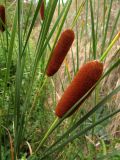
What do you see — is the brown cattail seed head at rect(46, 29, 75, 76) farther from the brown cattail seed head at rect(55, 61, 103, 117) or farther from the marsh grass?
the brown cattail seed head at rect(55, 61, 103, 117)

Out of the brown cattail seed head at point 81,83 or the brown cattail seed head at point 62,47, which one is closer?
the brown cattail seed head at point 81,83

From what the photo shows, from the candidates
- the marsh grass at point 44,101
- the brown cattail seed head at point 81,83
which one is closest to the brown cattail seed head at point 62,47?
the marsh grass at point 44,101

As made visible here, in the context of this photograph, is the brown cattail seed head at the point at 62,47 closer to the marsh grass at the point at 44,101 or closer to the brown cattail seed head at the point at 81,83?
the marsh grass at the point at 44,101

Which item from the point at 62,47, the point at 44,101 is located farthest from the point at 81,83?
the point at 44,101

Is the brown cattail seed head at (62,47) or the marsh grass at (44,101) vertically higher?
the brown cattail seed head at (62,47)

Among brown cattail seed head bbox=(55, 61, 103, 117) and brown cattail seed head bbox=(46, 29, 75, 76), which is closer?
brown cattail seed head bbox=(55, 61, 103, 117)

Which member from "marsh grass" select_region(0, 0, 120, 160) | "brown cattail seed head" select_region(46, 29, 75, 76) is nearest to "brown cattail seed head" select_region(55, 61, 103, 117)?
"marsh grass" select_region(0, 0, 120, 160)

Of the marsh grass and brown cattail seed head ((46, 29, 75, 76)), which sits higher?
brown cattail seed head ((46, 29, 75, 76))

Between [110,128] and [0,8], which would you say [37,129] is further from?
[0,8]
